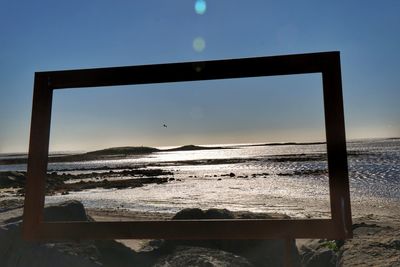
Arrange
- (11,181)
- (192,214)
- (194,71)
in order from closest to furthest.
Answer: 1. (194,71)
2. (192,214)
3. (11,181)

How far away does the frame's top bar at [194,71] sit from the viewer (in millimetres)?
2068

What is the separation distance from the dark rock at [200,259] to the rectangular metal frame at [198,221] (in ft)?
7.75

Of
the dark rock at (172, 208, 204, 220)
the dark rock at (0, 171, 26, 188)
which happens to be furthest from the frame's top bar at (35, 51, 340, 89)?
the dark rock at (0, 171, 26, 188)

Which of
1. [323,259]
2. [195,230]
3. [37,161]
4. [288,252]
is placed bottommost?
[323,259]

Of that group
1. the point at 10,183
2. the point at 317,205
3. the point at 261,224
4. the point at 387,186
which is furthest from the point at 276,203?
the point at 10,183

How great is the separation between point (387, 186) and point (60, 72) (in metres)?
24.3

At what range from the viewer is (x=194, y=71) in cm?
212

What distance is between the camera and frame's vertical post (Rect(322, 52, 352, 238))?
1.99 meters

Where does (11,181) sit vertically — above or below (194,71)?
below

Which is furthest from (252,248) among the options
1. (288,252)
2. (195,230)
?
(195,230)

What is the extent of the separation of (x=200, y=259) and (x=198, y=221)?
8.20 ft

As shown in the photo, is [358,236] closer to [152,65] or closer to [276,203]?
[152,65]

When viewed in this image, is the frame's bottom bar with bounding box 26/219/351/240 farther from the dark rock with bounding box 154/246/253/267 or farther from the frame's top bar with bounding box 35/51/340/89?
the dark rock with bounding box 154/246/253/267

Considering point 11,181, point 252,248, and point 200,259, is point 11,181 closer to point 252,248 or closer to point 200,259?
point 252,248
